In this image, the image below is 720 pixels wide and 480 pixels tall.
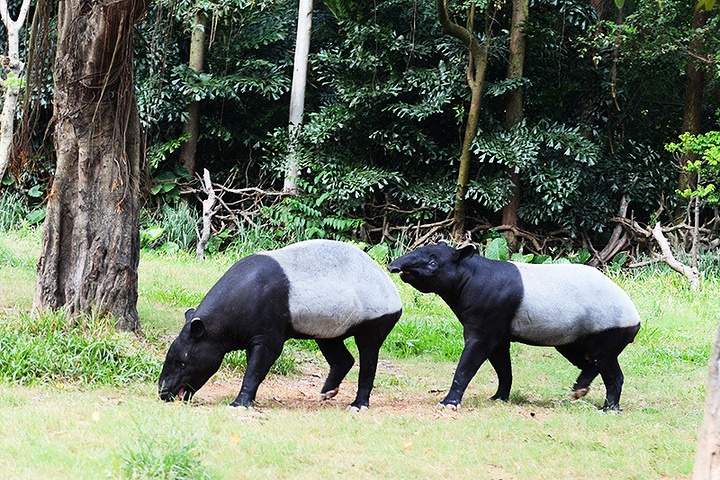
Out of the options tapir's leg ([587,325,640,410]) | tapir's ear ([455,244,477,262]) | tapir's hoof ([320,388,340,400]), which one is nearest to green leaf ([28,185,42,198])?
tapir's hoof ([320,388,340,400])

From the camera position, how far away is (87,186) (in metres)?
7.74

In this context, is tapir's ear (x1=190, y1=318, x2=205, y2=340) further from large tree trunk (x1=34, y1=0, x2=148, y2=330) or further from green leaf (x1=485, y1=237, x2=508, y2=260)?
green leaf (x1=485, y1=237, x2=508, y2=260)

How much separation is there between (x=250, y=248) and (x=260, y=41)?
4.97 metres

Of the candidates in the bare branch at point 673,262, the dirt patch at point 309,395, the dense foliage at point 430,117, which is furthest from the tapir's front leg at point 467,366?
the dense foliage at point 430,117

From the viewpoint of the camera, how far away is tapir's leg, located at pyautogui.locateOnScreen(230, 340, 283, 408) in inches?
245

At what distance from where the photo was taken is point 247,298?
625 centimetres

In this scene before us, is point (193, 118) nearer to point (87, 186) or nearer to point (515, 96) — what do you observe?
point (515, 96)

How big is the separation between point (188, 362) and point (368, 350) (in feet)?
5.31

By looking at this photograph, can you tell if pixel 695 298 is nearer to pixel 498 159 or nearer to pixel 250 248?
pixel 498 159

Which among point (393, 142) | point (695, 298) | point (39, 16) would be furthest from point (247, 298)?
point (393, 142)

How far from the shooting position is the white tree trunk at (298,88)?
17172mm

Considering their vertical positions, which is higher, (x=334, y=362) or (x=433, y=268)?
(x=433, y=268)


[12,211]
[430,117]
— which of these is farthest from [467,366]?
[12,211]

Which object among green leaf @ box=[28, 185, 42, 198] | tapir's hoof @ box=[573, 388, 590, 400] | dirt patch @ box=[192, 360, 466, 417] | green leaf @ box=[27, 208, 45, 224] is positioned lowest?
dirt patch @ box=[192, 360, 466, 417]
